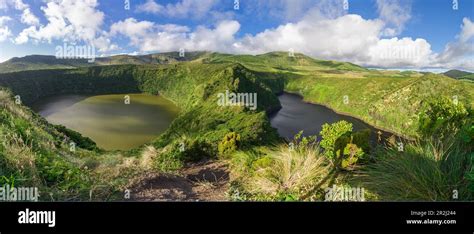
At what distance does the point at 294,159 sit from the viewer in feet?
13.3

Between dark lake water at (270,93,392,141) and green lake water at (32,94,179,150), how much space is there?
20099 millimetres

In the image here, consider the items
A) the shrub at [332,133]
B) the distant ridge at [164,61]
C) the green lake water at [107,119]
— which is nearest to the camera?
the shrub at [332,133]

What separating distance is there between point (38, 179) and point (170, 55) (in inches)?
6260

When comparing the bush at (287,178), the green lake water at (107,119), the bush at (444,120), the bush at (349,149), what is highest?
the bush at (444,120)

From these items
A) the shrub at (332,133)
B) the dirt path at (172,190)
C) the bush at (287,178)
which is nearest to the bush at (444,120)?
the shrub at (332,133)

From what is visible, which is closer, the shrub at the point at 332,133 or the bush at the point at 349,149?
the bush at the point at 349,149

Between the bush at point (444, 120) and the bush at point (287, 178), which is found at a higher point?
the bush at point (444, 120)

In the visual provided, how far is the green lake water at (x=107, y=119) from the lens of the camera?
46.3 meters

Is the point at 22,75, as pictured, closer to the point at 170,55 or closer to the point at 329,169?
the point at 329,169

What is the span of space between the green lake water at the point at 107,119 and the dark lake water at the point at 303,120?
65.9 feet

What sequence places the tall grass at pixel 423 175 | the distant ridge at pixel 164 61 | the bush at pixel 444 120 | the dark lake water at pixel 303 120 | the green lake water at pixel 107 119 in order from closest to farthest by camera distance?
1. the tall grass at pixel 423 175
2. the bush at pixel 444 120
3. the dark lake water at pixel 303 120
4. the green lake water at pixel 107 119
5. the distant ridge at pixel 164 61

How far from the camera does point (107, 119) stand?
195ft

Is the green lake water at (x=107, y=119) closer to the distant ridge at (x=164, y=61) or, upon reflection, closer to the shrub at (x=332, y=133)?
the distant ridge at (x=164, y=61)

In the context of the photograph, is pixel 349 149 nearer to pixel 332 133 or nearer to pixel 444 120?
pixel 332 133
